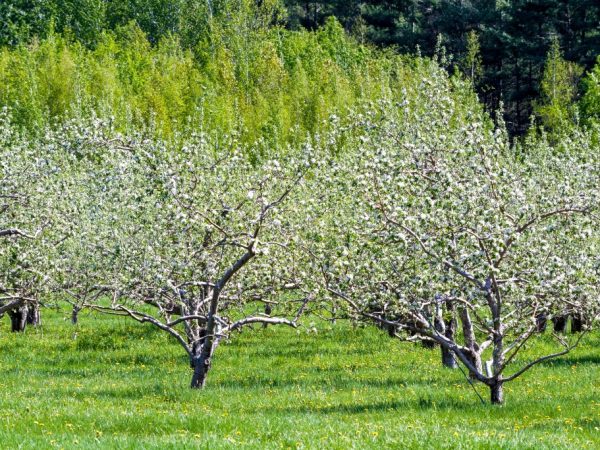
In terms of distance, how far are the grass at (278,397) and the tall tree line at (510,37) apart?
162ft

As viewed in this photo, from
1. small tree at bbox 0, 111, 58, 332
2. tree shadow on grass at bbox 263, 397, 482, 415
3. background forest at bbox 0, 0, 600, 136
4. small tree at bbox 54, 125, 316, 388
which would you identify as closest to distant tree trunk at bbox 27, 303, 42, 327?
small tree at bbox 0, 111, 58, 332

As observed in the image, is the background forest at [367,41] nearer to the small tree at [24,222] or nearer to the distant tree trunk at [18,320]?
the distant tree trunk at [18,320]

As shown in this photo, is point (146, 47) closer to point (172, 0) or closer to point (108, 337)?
point (172, 0)

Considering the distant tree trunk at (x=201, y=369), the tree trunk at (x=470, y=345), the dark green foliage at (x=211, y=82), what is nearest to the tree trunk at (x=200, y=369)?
the distant tree trunk at (x=201, y=369)

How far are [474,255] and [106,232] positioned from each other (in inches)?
512

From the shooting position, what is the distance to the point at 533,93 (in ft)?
279

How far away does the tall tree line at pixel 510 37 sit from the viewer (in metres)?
81.7

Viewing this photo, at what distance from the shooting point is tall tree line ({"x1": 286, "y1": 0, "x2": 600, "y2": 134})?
81.7 metres

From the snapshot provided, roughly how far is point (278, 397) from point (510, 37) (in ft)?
231

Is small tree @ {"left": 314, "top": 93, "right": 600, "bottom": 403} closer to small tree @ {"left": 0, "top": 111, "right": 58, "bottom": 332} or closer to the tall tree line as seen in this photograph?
small tree @ {"left": 0, "top": 111, "right": 58, "bottom": 332}

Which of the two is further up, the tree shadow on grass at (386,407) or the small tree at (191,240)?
the small tree at (191,240)

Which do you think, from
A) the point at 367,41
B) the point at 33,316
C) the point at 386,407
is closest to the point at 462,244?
the point at 386,407

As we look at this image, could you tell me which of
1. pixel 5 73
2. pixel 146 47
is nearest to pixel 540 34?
pixel 146 47

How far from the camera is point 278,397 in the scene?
18.9 metres
